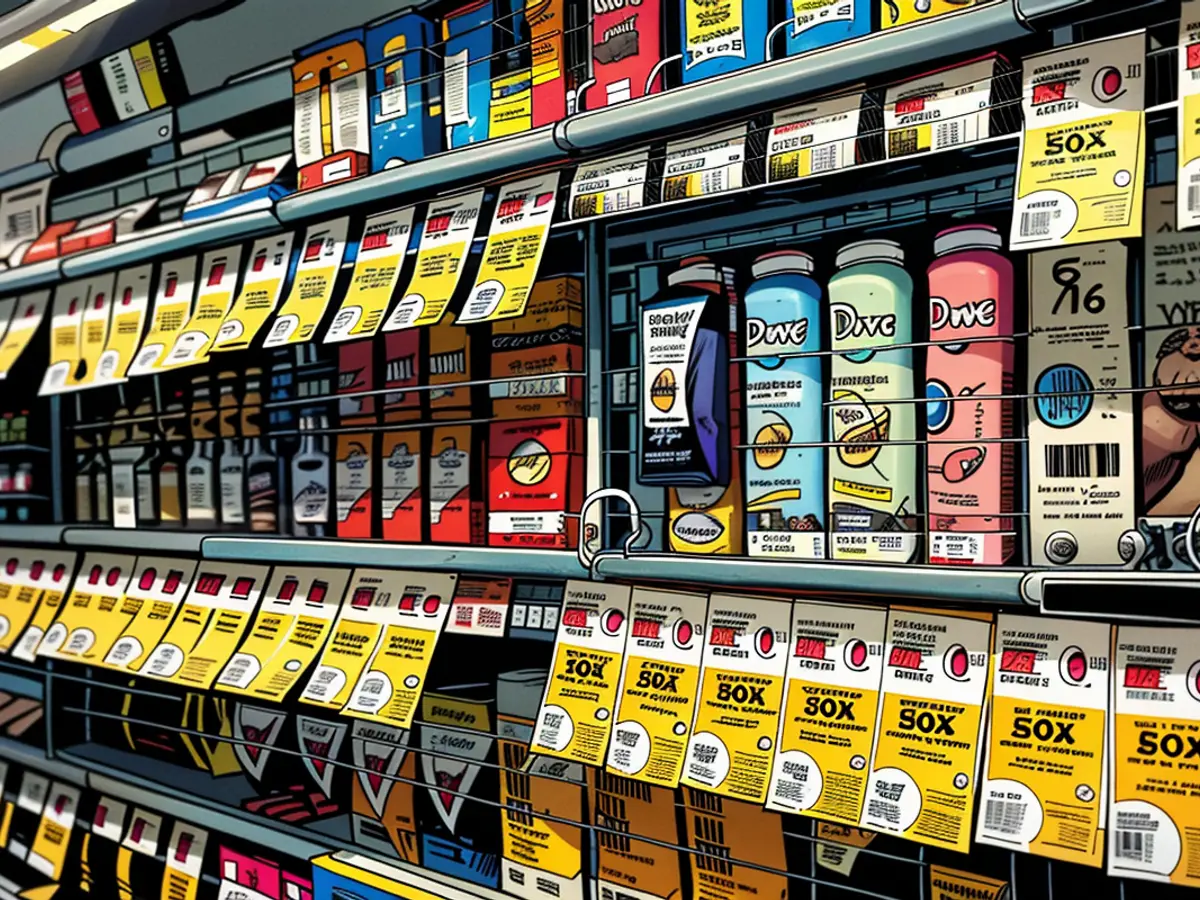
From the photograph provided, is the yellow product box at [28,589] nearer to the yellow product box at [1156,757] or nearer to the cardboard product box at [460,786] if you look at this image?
the cardboard product box at [460,786]

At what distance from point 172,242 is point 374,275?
628 mm

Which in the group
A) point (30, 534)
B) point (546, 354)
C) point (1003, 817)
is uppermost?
point (546, 354)

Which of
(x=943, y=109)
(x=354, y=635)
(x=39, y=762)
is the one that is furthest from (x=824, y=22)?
(x=39, y=762)

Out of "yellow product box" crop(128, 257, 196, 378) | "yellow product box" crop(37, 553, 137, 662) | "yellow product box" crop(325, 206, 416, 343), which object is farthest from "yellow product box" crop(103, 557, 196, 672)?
"yellow product box" crop(325, 206, 416, 343)

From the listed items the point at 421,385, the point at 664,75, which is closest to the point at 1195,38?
the point at 664,75

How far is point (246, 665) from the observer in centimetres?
187

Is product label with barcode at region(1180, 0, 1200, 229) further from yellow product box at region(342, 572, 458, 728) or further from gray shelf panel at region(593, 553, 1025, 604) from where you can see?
yellow product box at region(342, 572, 458, 728)

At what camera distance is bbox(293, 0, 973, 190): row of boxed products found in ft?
4.60

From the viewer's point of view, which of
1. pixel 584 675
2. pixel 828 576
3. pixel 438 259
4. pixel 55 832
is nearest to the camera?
pixel 828 576

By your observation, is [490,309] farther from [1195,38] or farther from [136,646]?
[136,646]

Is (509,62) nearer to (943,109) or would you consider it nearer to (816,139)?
(816,139)

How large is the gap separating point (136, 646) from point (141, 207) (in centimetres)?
105

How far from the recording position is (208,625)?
2.04m

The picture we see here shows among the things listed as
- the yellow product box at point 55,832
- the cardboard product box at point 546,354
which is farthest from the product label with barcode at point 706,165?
the yellow product box at point 55,832
